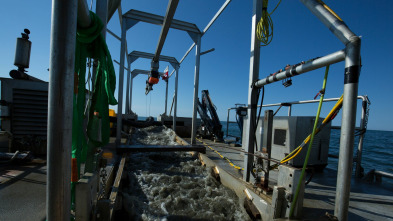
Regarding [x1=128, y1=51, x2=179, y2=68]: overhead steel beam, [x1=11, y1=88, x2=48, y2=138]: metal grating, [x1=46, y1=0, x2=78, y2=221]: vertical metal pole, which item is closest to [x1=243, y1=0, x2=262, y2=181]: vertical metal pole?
[x1=46, y1=0, x2=78, y2=221]: vertical metal pole

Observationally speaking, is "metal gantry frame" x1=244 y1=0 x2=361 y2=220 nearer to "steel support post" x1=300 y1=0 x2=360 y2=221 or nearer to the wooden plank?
"steel support post" x1=300 y1=0 x2=360 y2=221

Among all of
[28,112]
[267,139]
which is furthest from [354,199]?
[28,112]

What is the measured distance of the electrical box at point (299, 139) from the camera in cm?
402

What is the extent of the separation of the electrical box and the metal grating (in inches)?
199

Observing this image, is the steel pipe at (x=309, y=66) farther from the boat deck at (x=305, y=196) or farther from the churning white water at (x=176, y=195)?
the churning white water at (x=176, y=195)

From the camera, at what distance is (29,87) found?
4.03m

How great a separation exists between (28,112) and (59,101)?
4362 mm

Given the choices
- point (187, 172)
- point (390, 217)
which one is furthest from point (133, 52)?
point (390, 217)

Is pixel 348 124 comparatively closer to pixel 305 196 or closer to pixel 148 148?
pixel 305 196

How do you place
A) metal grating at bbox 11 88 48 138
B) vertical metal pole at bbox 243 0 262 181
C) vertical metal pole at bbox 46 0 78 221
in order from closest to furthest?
vertical metal pole at bbox 46 0 78 221, vertical metal pole at bbox 243 0 262 181, metal grating at bbox 11 88 48 138

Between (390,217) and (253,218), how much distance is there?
5.73 feet

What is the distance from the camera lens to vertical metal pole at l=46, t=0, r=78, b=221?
0.96m

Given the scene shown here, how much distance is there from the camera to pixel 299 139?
13.2 feet

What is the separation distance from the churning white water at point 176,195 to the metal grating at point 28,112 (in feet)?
7.49
